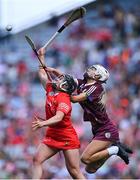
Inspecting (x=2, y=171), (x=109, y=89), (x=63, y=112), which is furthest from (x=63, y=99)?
(x=109, y=89)

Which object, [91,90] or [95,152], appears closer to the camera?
[91,90]

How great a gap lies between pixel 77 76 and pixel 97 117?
24.5 ft

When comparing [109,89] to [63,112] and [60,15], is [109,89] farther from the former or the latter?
[63,112]

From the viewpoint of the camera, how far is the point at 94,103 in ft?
53.7

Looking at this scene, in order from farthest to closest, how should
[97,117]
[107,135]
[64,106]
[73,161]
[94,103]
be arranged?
[107,135] → [97,117] → [94,103] → [73,161] → [64,106]

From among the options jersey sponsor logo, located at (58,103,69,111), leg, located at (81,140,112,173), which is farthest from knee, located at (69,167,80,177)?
jersey sponsor logo, located at (58,103,69,111)

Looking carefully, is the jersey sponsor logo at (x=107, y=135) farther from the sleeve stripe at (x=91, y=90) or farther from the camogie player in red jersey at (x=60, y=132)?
the sleeve stripe at (x=91, y=90)

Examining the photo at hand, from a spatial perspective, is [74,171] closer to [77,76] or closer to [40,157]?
[40,157]

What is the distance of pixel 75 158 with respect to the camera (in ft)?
52.9

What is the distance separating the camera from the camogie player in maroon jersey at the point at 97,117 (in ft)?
53.2

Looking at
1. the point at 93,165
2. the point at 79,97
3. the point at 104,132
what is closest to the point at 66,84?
the point at 79,97

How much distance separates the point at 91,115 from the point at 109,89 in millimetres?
7264

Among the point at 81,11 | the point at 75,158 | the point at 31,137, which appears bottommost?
the point at 31,137

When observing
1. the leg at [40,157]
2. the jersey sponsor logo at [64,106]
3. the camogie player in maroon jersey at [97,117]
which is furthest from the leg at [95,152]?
the jersey sponsor logo at [64,106]
